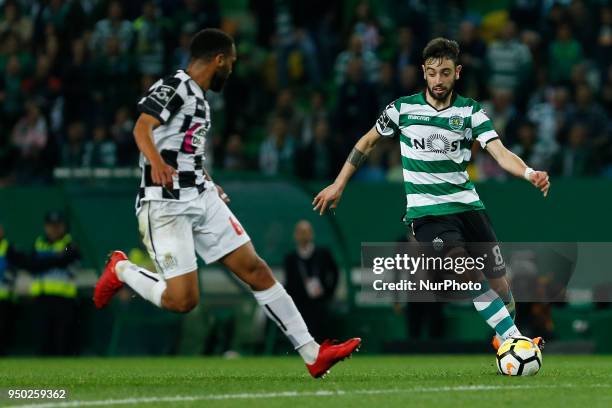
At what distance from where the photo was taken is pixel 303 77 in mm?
19750

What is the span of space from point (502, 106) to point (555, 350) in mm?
3457

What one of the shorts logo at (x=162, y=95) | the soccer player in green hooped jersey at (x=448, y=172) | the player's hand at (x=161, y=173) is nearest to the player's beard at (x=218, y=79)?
the shorts logo at (x=162, y=95)

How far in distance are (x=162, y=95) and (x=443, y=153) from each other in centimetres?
212

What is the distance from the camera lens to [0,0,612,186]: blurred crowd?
17484 millimetres

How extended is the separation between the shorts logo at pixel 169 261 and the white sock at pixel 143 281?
0.18 metres

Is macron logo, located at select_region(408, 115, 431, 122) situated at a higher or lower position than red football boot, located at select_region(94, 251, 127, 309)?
higher

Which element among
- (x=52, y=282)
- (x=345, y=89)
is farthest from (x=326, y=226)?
(x=52, y=282)

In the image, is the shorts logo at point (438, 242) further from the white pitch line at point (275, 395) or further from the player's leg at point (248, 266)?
the white pitch line at point (275, 395)

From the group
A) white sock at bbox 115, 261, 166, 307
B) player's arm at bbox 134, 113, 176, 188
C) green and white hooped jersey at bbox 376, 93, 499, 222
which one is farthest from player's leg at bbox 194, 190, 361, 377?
green and white hooped jersey at bbox 376, 93, 499, 222

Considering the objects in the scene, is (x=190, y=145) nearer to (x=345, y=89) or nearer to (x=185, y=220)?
(x=185, y=220)

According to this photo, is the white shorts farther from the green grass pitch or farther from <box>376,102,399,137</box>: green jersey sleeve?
<box>376,102,399,137</box>: green jersey sleeve

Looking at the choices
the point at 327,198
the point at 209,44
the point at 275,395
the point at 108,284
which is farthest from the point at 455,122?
the point at 275,395

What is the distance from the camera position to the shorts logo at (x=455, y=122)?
9.71 metres

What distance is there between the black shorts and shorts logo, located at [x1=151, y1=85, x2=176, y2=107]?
2.11 m
